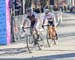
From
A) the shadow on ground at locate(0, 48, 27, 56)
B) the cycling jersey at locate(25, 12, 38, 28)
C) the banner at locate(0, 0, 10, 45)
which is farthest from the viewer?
the banner at locate(0, 0, 10, 45)

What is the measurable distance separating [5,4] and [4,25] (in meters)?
1.05

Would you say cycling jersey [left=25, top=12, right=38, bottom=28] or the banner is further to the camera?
the banner

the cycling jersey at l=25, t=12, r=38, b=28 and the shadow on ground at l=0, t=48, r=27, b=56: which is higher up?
the cycling jersey at l=25, t=12, r=38, b=28

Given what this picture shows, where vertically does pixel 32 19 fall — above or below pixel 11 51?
above

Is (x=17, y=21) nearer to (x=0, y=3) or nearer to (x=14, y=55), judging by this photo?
(x=0, y=3)

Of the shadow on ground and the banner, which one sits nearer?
the shadow on ground

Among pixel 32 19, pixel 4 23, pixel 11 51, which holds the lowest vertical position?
pixel 11 51

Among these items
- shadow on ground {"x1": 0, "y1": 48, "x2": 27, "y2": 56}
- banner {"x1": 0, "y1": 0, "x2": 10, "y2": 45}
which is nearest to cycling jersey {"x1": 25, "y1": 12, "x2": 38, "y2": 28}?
shadow on ground {"x1": 0, "y1": 48, "x2": 27, "y2": 56}

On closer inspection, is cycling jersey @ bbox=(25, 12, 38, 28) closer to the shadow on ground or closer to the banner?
the shadow on ground

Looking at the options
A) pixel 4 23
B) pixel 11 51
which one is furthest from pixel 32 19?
pixel 4 23

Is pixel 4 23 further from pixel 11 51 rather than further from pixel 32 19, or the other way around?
pixel 32 19

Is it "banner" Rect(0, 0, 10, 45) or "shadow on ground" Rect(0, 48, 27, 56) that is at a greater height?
"banner" Rect(0, 0, 10, 45)

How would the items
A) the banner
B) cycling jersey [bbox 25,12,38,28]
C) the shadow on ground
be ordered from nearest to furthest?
cycling jersey [bbox 25,12,38,28], the shadow on ground, the banner

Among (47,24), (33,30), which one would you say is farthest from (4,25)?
(33,30)
